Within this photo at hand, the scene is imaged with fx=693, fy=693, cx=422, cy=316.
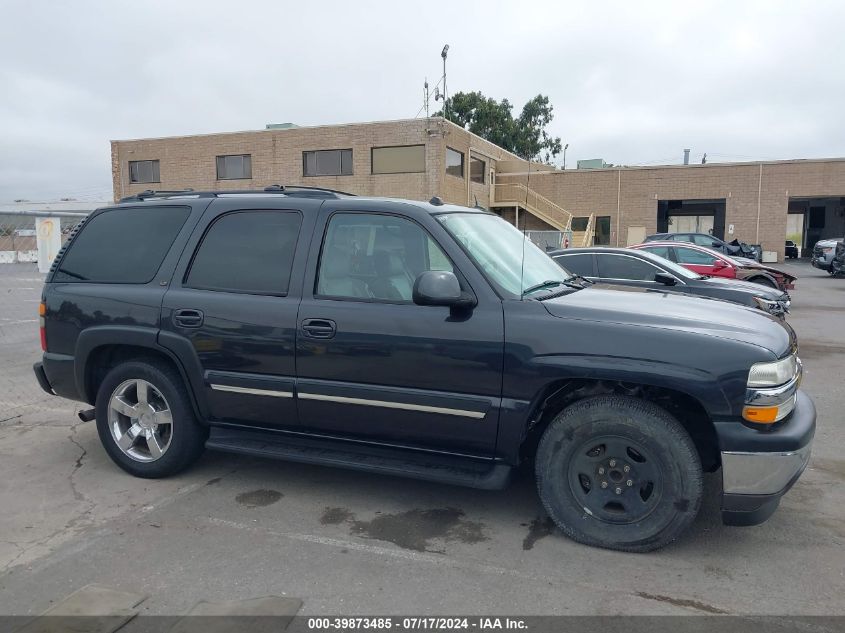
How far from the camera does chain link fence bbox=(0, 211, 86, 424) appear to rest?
677 centimetres

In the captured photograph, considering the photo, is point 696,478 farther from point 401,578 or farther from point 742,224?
point 742,224

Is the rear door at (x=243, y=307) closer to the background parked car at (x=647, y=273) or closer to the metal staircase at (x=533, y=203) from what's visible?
the background parked car at (x=647, y=273)

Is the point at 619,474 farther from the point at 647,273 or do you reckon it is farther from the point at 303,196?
the point at 647,273

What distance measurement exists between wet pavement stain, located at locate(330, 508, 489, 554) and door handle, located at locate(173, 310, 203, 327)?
1482 mm

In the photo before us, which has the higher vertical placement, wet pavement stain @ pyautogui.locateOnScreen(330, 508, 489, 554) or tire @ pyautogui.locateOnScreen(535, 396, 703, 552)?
tire @ pyautogui.locateOnScreen(535, 396, 703, 552)

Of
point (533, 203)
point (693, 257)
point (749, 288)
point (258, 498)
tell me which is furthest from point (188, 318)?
point (533, 203)

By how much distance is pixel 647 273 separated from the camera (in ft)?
33.8

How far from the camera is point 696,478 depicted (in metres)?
3.57

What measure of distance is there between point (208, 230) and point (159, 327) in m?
0.73

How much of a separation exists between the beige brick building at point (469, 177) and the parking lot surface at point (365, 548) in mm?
25859

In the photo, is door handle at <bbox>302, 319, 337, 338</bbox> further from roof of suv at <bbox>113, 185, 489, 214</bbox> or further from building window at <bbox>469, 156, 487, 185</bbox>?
building window at <bbox>469, 156, 487, 185</bbox>

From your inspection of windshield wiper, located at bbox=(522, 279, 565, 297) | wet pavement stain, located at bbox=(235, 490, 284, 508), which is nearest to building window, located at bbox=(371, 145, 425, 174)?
windshield wiper, located at bbox=(522, 279, 565, 297)

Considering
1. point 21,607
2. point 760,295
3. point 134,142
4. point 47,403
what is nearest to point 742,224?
point 760,295

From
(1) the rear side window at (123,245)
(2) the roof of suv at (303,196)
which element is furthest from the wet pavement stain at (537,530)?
(1) the rear side window at (123,245)
